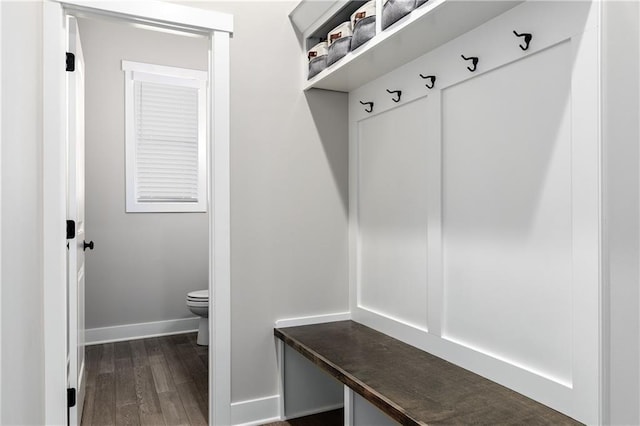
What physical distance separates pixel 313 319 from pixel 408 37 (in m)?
1.47

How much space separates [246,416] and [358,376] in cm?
86

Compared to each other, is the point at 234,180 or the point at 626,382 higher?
the point at 234,180

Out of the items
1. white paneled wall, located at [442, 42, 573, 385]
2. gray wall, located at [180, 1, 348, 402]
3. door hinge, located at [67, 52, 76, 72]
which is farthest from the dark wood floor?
door hinge, located at [67, 52, 76, 72]

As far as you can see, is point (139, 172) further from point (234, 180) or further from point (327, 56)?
point (327, 56)

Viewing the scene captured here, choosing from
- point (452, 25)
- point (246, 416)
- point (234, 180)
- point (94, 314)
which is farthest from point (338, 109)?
point (94, 314)

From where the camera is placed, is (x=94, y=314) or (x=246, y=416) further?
(x=94, y=314)

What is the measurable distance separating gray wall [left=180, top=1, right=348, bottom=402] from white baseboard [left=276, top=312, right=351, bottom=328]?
30mm

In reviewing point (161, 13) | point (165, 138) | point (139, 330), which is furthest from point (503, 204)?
point (139, 330)

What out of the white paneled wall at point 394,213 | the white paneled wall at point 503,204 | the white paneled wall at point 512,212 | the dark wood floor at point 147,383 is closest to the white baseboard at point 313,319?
the white paneled wall at point 394,213

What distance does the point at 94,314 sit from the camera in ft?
11.4

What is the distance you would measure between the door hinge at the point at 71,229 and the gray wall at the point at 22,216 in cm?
15

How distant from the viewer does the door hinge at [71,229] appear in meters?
1.89

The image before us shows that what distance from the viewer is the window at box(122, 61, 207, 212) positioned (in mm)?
3584

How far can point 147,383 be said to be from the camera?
2678mm
